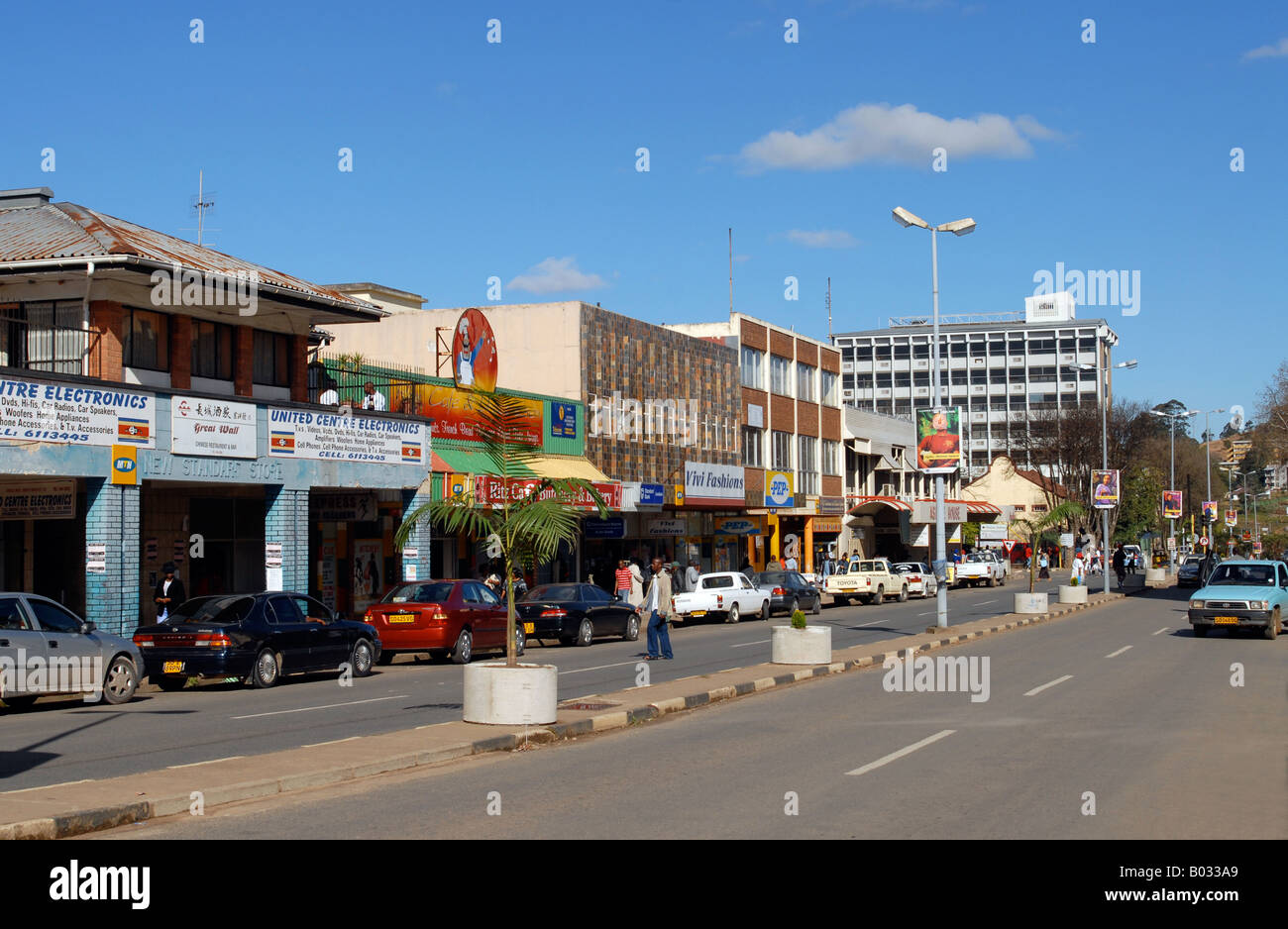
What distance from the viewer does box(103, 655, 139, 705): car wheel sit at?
18.1m

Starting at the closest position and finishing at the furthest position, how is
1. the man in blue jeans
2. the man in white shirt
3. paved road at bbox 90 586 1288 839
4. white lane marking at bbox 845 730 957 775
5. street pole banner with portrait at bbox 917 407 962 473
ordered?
1. paved road at bbox 90 586 1288 839
2. white lane marking at bbox 845 730 957 775
3. the man in blue jeans
4. street pole banner with portrait at bbox 917 407 962 473
5. the man in white shirt

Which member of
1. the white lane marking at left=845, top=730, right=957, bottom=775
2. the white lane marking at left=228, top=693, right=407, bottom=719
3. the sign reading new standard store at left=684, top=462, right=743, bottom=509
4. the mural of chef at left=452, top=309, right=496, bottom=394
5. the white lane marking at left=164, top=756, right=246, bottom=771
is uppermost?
the mural of chef at left=452, top=309, right=496, bottom=394

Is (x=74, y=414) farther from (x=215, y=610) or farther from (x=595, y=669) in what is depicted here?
(x=595, y=669)

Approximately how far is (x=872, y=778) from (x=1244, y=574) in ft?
73.7

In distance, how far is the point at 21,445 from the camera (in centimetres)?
2202

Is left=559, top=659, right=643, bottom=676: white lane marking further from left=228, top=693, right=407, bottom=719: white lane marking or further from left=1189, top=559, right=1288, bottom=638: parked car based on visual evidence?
left=1189, top=559, right=1288, bottom=638: parked car

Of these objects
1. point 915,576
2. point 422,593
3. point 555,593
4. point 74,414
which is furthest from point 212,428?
point 915,576

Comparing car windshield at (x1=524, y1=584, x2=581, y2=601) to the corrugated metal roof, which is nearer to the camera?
the corrugated metal roof

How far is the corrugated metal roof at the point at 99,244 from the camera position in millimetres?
23906

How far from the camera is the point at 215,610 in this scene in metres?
20.4

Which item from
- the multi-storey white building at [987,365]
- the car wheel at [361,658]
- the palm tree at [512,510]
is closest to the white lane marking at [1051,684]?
the palm tree at [512,510]

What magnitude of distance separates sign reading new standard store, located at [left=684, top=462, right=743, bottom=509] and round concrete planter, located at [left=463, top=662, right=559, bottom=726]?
107ft

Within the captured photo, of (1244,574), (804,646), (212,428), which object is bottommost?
(804,646)

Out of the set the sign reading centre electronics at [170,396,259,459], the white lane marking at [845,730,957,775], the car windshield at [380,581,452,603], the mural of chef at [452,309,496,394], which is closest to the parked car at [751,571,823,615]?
the mural of chef at [452,309,496,394]
